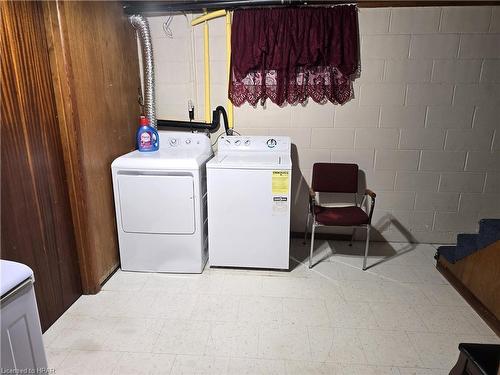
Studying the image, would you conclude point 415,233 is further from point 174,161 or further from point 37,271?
point 37,271

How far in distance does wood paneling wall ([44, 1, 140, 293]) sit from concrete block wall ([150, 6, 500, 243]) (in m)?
0.50

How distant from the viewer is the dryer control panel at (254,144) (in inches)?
113

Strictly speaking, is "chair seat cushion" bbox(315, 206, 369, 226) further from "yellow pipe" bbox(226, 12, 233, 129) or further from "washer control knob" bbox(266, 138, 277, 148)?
"yellow pipe" bbox(226, 12, 233, 129)

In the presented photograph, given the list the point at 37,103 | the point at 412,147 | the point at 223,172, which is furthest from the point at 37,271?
the point at 412,147

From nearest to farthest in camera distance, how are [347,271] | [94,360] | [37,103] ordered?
[94,360], [37,103], [347,271]

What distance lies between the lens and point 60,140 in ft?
6.68

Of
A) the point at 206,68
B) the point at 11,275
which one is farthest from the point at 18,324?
the point at 206,68

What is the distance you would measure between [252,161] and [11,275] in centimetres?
178

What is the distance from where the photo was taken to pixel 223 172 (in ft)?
8.05

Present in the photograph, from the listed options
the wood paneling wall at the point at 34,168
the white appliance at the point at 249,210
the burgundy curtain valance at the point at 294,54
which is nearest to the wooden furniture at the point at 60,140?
the wood paneling wall at the point at 34,168

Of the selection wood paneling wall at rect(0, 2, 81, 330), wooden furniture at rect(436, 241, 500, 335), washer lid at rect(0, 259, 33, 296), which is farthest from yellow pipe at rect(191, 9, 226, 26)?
wooden furniture at rect(436, 241, 500, 335)

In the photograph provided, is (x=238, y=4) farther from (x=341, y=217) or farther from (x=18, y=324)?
(x=18, y=324)

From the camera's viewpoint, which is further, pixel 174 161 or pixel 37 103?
pixel 174 161

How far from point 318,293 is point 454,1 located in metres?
2.54
